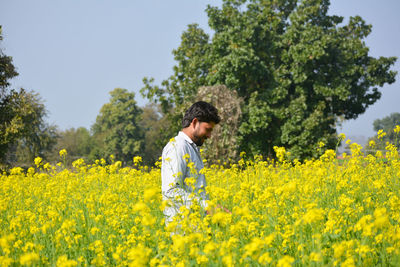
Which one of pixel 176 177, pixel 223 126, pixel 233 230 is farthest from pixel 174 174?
pixel 223 126

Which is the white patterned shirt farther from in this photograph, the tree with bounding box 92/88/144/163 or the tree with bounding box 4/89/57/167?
the tree with bounding box 92/88/144/163

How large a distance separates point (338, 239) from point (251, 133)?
1568 cm

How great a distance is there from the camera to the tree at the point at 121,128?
39625mm

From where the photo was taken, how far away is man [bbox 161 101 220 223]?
3273mm

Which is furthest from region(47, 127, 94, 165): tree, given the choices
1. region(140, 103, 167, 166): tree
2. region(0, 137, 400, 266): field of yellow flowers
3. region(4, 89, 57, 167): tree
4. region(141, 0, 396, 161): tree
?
region(0, 137, 400, 266): field of yellow flowers

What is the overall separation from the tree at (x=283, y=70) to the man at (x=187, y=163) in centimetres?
1376

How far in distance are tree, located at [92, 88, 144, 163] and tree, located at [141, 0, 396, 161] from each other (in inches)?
786

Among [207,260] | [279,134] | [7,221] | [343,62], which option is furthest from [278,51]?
[207,260]

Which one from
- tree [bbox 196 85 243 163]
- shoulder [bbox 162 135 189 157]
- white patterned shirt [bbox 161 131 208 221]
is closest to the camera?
white patterned shirt [bbox 161 131 208 221]

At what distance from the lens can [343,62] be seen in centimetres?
1942

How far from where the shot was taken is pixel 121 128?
1622 inches

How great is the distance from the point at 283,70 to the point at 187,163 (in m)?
16.6

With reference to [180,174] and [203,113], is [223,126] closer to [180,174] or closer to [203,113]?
[203,113]

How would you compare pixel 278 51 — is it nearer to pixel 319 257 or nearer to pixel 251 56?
pixel 251 56
